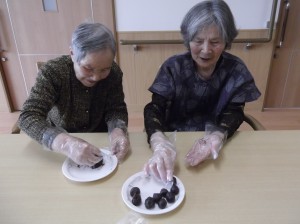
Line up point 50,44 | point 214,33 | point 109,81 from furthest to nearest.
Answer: point 50,44 → point 109,81 → point 214,33

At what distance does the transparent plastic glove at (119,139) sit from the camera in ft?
3.44

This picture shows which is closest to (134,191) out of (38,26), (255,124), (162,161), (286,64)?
(162,161)

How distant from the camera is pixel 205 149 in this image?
103cm

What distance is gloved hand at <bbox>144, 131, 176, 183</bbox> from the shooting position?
3.01ft

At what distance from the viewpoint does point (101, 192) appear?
34.2 inches

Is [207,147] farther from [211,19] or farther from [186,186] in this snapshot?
[211,19]

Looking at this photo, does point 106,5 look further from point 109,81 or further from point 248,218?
point 248,218

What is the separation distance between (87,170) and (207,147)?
46 centimetres

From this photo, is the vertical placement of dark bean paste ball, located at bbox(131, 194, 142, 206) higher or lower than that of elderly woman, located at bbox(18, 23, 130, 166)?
lower

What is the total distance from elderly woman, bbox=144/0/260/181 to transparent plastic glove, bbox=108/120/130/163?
0.33ft

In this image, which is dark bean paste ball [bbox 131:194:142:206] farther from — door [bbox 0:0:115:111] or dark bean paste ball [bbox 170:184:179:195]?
door [bbox 0:0:115:111]

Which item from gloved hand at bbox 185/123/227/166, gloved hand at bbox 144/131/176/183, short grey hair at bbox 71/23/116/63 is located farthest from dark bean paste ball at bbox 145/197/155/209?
short grey hair at bbox 71/23/116/63

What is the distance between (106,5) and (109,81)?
51.7 inches

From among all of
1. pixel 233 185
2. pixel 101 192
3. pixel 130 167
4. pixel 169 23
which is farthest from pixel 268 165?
pixel 169 23
